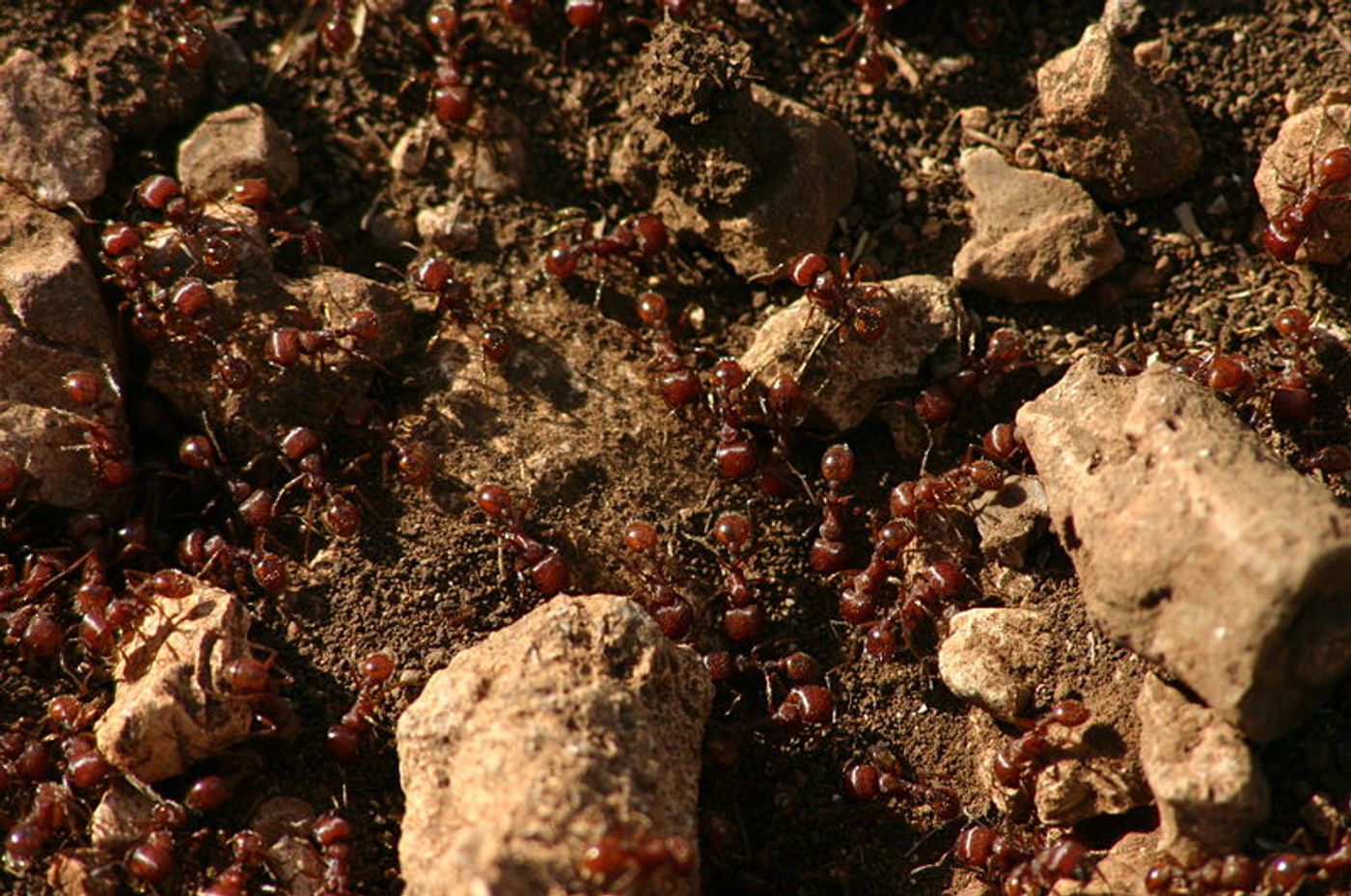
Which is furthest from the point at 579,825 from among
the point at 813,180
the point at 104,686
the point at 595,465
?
the point at 813,180

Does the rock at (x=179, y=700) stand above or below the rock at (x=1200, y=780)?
below

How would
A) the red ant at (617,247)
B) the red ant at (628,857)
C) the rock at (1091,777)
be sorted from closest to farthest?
the red ant at (628,857) → the rock at (1091,777) → the red ant at (617,247)

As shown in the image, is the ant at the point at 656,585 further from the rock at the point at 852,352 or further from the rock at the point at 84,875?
the rock at the point at 84,875

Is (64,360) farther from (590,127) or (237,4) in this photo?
(590,127)

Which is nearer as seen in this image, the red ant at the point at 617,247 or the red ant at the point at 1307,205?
the red ant at the point at 1307,205

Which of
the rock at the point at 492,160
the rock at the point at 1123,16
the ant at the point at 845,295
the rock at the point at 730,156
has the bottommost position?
the rock at the point at 492,160

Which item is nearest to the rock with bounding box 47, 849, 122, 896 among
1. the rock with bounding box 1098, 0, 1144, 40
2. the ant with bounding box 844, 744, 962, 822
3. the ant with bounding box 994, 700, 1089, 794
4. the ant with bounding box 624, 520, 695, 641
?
the ant with bounding box 624, 520, 695, 641

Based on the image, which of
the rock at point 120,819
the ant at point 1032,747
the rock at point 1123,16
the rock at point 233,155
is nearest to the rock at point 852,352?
the ant at point 1032,747

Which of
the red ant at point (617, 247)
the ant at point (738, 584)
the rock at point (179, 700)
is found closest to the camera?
the rock at point (179, 700)
